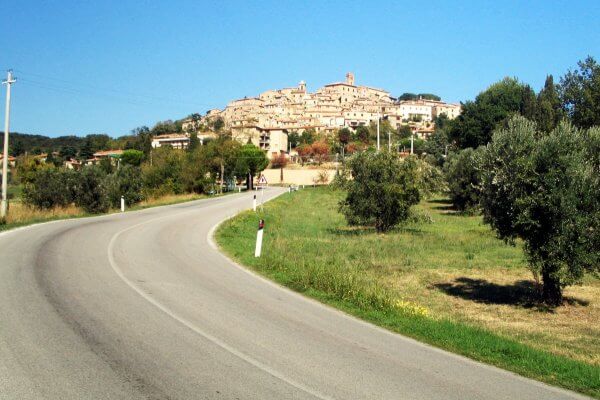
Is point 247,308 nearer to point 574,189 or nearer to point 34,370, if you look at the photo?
point 34,370

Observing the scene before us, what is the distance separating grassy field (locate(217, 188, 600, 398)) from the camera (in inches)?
327

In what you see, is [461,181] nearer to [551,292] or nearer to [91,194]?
[91,194]

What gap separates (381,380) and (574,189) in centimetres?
790

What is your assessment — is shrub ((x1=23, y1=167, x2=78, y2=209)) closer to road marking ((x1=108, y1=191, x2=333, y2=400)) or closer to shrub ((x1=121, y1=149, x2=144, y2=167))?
road marking ((x1=108, y1=191, x2=333, y2=400))

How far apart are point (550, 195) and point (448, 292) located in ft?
12.7

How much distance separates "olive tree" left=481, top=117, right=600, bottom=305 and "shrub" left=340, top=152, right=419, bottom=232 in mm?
13821

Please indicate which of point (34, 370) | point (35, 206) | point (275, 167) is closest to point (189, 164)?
point (35, 206)

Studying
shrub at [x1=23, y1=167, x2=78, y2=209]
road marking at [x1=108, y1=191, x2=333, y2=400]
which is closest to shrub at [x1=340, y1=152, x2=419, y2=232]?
road marking at [x1=108, y1=191, x2=333, y2=400]

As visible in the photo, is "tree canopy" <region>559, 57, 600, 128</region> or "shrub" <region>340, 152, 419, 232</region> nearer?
"shrub" <region>340, 152, 419, 232</region>

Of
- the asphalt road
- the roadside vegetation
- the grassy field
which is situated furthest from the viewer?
the roadside vegetation

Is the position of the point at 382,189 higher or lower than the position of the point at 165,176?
lower

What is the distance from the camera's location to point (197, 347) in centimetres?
751

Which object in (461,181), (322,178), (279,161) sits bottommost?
(461,181)

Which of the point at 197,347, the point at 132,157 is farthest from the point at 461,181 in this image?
the point at 132,157
